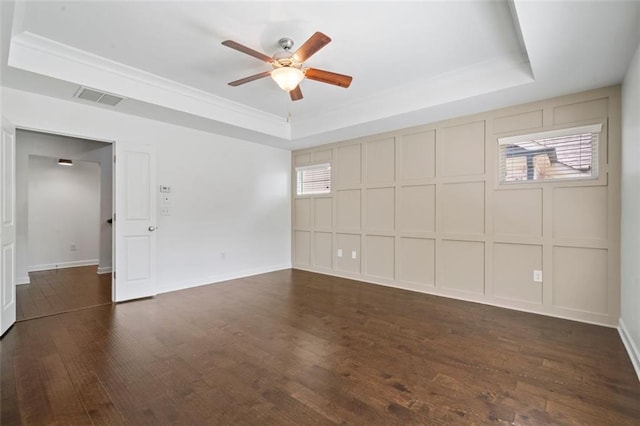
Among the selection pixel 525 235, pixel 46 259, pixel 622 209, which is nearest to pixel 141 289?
pixel 46 259

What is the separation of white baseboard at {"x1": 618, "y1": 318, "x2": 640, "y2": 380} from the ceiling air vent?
5566 millimetres

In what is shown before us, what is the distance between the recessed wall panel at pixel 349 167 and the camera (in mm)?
5402

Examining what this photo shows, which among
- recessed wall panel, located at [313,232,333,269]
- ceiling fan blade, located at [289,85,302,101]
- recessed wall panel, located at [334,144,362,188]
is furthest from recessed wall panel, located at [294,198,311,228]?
ceiling fan blade, located at [289,85,302,101]

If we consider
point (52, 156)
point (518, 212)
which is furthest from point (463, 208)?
point (52, 156)

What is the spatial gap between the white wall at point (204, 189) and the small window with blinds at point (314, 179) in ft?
0.99

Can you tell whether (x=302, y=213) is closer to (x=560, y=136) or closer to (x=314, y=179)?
(x=314, y=179)

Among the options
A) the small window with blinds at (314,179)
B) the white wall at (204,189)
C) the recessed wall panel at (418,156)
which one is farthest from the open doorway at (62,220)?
the recessed wall panel at (418,156)

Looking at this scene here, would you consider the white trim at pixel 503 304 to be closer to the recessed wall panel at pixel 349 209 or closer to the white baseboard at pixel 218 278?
the recessed wall panel at pixel 349 209

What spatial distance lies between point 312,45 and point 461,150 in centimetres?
275

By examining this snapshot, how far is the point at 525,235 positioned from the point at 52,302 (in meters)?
6.20

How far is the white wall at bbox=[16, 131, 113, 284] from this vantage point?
5.00 m

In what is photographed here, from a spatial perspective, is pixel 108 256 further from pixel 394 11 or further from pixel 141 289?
pixel 394 11

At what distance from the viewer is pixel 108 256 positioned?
20.4 ft

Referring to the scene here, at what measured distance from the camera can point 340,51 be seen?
308 cm
